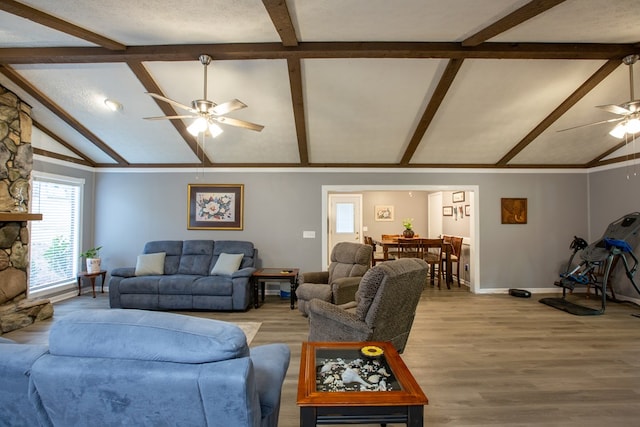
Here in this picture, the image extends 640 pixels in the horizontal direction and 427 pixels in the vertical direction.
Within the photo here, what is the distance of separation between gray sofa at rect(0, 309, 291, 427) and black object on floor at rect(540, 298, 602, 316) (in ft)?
16.5

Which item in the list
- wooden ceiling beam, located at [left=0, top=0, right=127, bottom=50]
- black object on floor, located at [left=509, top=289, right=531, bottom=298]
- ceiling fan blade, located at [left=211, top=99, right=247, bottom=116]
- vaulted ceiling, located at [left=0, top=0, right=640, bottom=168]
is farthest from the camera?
black object on floor, located at [left=509, top=289, right=531, bottom=298]

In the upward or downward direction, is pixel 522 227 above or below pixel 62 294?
above

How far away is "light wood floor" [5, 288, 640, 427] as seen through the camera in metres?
2.17

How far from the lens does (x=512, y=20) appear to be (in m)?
2.55

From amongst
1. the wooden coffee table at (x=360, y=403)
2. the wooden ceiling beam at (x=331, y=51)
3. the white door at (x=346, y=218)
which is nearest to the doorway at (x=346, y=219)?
the white door at (x=346, y=218)

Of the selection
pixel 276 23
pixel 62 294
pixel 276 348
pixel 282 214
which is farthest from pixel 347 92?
pixel 62 294

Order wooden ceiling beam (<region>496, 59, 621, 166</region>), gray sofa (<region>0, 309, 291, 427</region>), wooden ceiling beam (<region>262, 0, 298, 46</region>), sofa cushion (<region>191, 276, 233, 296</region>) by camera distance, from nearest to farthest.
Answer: gray sofa (<region>0, 309, 291, 427</region>) → wooden ceiling beam (<region>262, 0, 298, 46</region>) → wooden ceiling beam (<region>496, 59, 621, 166</region>) → sofa cushion (<region>191, 276, 233, 296</region>)

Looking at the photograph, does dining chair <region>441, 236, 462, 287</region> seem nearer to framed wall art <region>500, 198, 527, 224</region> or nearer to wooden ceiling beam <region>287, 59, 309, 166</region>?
framed wall art <region>500, 198, 527, 224</region>

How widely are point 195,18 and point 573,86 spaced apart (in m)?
4.28

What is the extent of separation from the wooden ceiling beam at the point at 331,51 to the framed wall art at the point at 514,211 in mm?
2883

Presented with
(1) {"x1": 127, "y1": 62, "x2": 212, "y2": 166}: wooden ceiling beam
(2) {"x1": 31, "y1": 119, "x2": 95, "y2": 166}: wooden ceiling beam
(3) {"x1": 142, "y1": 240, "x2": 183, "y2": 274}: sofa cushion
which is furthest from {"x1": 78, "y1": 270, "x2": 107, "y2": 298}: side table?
(1) {"x1": 127, "y1": 62, "x2": 212, "y2": 166}: wooden ceiling beam

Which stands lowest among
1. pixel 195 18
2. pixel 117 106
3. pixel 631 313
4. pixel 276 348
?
pixel 631 313

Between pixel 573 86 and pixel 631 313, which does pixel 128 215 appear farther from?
pixel 631 313

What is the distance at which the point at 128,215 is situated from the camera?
5.68 m
